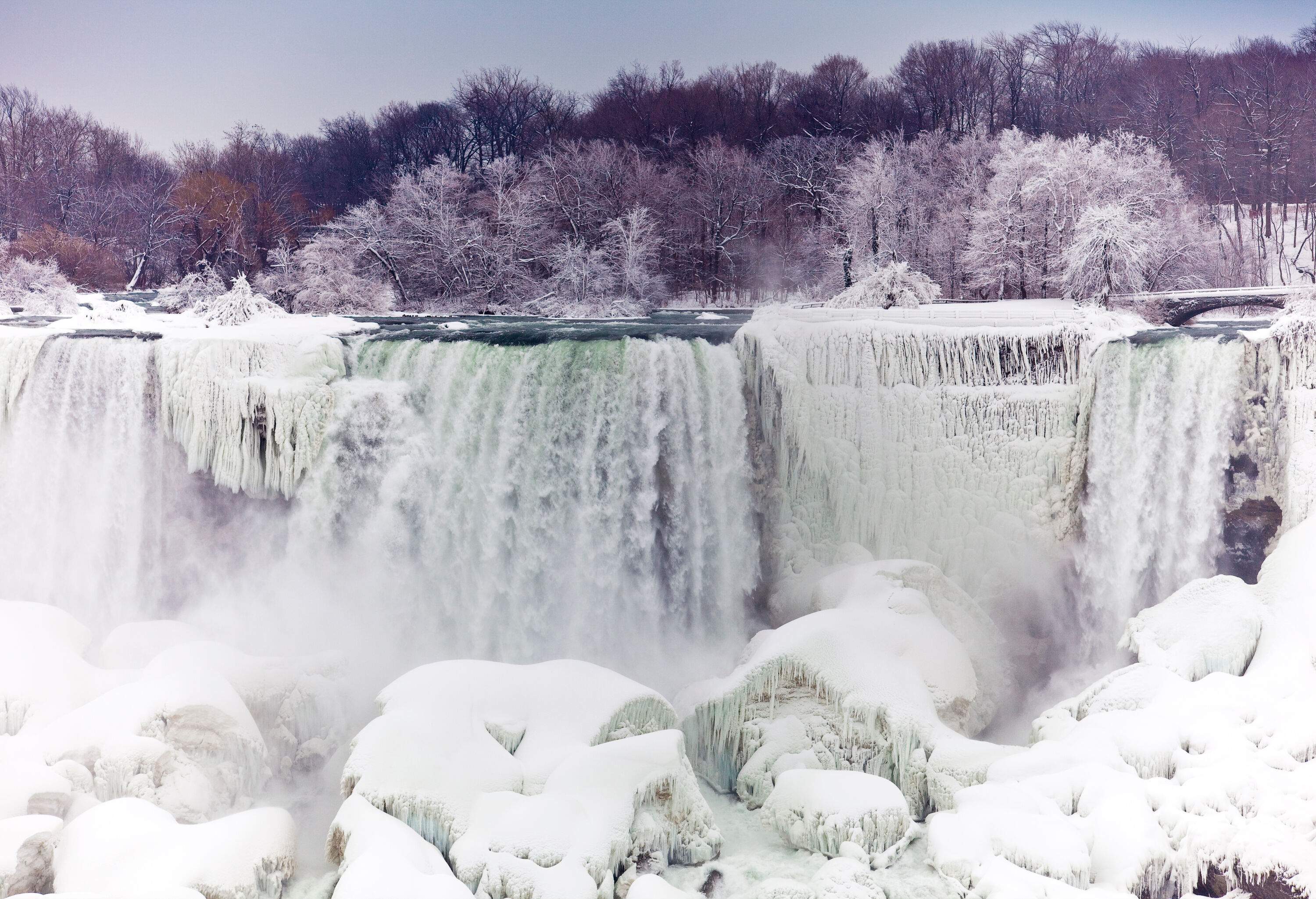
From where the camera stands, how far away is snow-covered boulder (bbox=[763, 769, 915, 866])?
7.76 meters

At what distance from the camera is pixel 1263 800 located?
7.27m

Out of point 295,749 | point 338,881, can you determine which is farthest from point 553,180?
point 338,881

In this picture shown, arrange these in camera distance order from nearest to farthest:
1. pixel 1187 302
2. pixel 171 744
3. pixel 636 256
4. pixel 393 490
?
pixel 171 744, pixel 393 490, pixel 1187 302, pixel 636 256

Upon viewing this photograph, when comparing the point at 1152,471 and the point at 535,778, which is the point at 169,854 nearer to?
the point at 535,778

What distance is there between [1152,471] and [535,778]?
29.8 ft

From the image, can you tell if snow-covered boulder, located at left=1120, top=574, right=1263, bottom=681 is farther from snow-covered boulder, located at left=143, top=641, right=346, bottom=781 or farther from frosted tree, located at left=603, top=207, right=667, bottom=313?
frosted tree, located at left=603, top=207, right=667, bottom=313

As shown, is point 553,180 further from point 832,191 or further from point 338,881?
point 338,881

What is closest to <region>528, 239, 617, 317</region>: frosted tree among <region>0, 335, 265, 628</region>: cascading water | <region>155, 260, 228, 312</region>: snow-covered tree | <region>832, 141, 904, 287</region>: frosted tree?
<region>832, 141, 904, 287</region>: frosted tree

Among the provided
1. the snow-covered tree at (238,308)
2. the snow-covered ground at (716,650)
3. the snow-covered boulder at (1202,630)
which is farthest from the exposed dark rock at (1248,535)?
the snow-covered tree at (238,308)

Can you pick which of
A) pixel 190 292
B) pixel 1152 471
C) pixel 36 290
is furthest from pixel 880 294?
pixel 36 290

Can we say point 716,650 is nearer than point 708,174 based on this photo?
Yes

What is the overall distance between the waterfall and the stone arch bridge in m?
5.78

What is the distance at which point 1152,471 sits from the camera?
39.2ft

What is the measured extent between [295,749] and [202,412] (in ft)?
19.3
